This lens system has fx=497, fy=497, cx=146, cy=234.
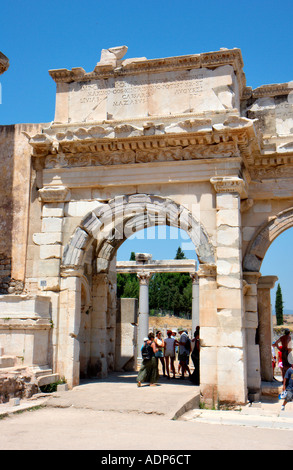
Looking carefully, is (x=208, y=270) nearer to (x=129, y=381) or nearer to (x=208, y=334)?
(x=208, y=334)

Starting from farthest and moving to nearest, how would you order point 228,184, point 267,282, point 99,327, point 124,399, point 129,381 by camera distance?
point 99,327, point 267,282, point 129,381, point 228,184, point 124,399

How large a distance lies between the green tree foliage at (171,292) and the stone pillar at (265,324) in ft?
115

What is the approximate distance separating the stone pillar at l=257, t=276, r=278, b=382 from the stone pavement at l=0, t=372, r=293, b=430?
1996 millimetres

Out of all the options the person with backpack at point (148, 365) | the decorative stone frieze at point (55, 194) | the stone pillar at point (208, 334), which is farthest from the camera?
the decorative stone frieze at point (55, 194)

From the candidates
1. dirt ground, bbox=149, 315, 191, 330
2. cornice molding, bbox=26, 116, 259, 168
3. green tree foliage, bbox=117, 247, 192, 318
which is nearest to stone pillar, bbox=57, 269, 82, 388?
cornice molding, bbox=26, 116, 259, 168

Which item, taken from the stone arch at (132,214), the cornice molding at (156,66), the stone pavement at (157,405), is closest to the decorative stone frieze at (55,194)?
the stone arch at (132,214)

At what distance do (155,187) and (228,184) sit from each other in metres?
1.55

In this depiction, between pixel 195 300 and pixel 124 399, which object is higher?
pixel 195 300

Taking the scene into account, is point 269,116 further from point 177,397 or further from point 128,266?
point 128,266

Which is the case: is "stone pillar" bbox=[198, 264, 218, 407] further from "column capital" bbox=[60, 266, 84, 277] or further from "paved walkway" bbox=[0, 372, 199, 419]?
"column capital" bbox=[60, 266, 84, 277]

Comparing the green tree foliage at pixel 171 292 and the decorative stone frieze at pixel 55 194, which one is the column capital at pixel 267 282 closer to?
the decorative stone frieze at pixel 55 194

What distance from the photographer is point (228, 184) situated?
9.80 m

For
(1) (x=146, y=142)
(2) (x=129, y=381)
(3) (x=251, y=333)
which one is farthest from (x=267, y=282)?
(1) (x=146, y=142)

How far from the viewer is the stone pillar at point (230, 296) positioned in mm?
9039
